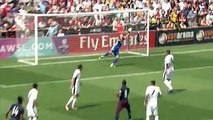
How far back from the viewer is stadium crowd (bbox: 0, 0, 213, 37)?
36875mm

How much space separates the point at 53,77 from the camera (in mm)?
32125

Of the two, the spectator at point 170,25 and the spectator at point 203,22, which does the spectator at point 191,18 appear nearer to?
the spectator at point 203,22

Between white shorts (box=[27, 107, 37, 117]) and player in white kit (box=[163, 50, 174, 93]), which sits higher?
player in white kit (box=[163, 50, 174, 93])

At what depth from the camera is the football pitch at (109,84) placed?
2562 cm

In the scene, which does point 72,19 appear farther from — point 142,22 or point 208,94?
point 208,94

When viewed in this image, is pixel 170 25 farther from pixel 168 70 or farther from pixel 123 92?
pixel 123 92

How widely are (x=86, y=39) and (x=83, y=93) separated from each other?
33.2ft

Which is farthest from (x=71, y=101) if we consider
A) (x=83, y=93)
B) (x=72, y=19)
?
(x=72, y=19)

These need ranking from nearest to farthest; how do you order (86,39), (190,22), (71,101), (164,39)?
(71,101) < (86,39) < (164,39) < (190,22)

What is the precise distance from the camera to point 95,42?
127 ft

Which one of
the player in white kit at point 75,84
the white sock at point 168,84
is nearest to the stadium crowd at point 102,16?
the white sock at point 168,84

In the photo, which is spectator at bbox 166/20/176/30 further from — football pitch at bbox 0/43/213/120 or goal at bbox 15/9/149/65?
goal at bbox 15/9/149/65

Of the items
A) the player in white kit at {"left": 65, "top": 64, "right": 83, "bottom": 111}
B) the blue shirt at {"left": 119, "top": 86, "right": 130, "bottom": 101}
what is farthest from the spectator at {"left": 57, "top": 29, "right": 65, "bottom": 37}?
the blue shirt at {"left": 119, "top": 86, "right": 130, "bottom": 101}

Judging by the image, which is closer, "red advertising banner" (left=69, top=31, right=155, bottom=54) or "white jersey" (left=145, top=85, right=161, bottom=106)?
"white jersey" (left=145, top=85, right=161, bottom=106)
